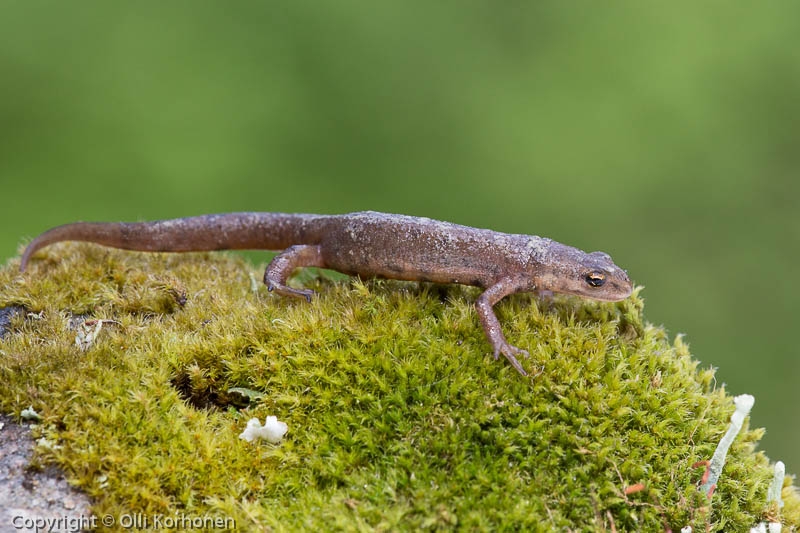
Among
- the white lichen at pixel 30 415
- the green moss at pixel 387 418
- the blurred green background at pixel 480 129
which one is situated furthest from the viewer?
the blurred green background at pixel 480 129

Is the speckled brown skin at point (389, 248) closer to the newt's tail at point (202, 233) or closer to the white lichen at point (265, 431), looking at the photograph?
the newt's tail at point (202, 233)

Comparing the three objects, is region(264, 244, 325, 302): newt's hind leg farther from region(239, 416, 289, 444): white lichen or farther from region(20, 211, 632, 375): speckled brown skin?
region(239, 416, 289, 444): white lichen

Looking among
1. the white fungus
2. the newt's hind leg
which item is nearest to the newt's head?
the white fungus

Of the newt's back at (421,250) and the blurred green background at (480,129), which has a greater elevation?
the blurred green background at (480,129)

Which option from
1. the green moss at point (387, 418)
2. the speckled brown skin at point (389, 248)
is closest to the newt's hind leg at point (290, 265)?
the speckled brown skin at point (389, 248)

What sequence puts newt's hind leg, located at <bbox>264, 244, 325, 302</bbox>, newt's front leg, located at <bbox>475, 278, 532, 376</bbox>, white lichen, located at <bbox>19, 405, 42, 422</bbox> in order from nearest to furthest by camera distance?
1. white lichen, located at <bbox>19, 405, 42, 422</bbox>
2. newt's front leg, located at <bbox>475, 278, 532, 376</bbox>
3. newt's hind leg, located at <bbox>264, 244, 325, 302</bbox>

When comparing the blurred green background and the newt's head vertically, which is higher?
the blurred green background
